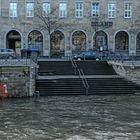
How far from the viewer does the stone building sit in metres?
61.1

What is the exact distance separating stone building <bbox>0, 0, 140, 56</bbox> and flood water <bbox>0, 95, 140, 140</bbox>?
29078mm

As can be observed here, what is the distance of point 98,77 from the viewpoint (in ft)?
128

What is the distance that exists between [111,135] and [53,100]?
1225 cm

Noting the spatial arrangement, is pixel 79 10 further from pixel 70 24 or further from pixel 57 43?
pixel 57 43

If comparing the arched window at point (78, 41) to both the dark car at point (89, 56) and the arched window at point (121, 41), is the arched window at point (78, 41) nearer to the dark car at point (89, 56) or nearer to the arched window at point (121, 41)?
the arched window at point (121, 41)

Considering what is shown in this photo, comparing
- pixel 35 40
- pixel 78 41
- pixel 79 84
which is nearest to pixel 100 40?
pixel 78 41

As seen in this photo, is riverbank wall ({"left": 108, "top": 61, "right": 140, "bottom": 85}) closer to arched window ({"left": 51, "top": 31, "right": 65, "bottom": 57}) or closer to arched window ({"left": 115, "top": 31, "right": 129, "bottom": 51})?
arched window ({"left": 115, "top": 31, "right": 129, "bottom": 51})

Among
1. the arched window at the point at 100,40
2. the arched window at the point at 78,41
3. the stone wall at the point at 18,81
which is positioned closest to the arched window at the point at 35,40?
the arched window at the point at 78,41

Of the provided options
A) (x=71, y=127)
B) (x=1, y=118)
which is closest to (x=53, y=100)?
(x=1, y=118)

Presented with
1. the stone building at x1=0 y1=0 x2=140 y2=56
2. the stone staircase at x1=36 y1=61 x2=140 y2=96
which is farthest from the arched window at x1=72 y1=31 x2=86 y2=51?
the stone staircase at x1=36 y1=61 x2=140 y2=96

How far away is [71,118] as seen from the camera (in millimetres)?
23516

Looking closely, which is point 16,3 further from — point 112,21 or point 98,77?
point 98,77

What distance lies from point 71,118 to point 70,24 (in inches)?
1535

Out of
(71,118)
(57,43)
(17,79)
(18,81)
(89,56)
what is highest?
(57,43)
